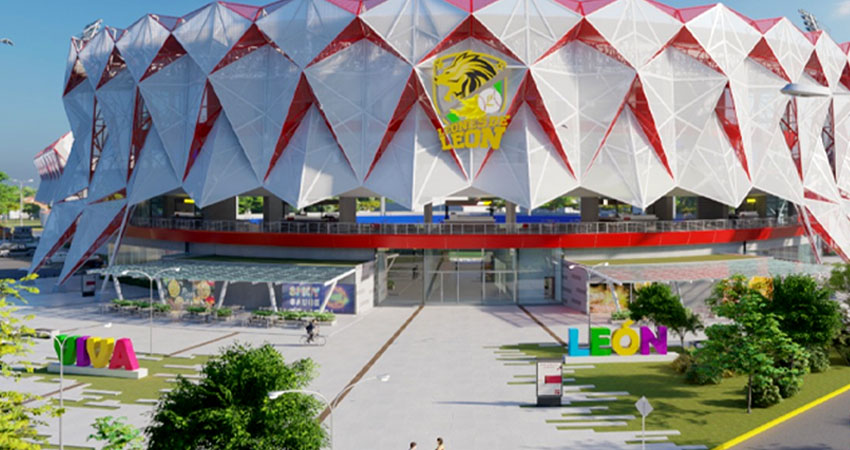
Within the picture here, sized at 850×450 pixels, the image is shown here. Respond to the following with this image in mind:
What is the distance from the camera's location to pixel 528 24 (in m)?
48.1

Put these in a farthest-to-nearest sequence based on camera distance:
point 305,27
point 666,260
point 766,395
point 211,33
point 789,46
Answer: point 789,46
point 666,260
point 211,33
point 305,27
point 766,395

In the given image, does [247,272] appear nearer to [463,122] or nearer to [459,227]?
[459,227]

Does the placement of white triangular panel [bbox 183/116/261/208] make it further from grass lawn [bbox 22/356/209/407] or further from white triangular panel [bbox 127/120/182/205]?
grass lawn [bbox 22/356/209/407]

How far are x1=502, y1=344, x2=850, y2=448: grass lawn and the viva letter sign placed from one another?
864 mm

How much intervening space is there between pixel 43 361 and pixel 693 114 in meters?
48.9

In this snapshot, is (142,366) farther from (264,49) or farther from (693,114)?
(693,114)

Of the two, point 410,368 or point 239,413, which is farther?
point 410,368

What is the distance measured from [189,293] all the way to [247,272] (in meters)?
4.76

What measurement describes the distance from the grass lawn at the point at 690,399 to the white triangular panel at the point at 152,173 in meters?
39.0

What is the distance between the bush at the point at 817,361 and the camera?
29797mm

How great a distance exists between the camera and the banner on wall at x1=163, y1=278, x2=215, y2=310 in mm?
45094

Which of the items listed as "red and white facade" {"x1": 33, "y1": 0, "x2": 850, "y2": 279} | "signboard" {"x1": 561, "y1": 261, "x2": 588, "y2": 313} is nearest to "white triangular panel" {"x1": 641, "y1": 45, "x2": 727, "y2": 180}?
"red and white facade" {"x1": 33, "y1": 0, "x2": 850, "y2": 279}

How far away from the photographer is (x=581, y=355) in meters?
32.3

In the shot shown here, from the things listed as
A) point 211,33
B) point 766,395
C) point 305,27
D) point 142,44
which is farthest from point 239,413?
point 142,44
